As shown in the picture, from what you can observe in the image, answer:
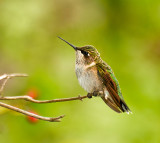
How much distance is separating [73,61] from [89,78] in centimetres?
213

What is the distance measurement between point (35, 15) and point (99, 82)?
2.32 metres

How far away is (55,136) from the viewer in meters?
4.20

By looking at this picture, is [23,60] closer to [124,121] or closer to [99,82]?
[124,121]

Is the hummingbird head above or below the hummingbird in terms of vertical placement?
above

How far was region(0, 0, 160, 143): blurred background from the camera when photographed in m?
4.31

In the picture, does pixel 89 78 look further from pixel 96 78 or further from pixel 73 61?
pixel 73 61

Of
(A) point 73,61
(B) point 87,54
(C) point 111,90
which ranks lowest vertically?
(C) point 111,90

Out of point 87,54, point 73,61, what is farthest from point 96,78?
point 73,61

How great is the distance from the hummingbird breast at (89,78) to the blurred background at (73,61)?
1405 millimetres

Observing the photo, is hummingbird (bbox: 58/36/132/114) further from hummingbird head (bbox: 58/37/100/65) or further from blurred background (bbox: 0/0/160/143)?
blurred background (bbox: 0/0/160/143)

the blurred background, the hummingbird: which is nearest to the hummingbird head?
the hummingbird

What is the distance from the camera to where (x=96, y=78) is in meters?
2.80

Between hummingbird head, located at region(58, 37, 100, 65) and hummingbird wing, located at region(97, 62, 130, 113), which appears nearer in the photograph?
hummingbird wing, located at region(97, 62, 130, 113)

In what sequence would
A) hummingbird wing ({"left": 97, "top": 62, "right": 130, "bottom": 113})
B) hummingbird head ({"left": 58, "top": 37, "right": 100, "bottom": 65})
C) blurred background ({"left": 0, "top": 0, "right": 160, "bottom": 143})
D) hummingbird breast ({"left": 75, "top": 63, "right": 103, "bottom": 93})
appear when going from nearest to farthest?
hummingbird wing ({"left": 97, "top": 62, "right": 130, "bottom": 113}) → hummingbird breast ({"left": 75, "top": 63, "right": 103, "bottom": 93}) → hummingbird head ({"left": 58, "top": 37, "right": 100, "bottom": 65}) → blurred background ({"left": 0, "top": 0, "right": 160, "bottom": 143})
